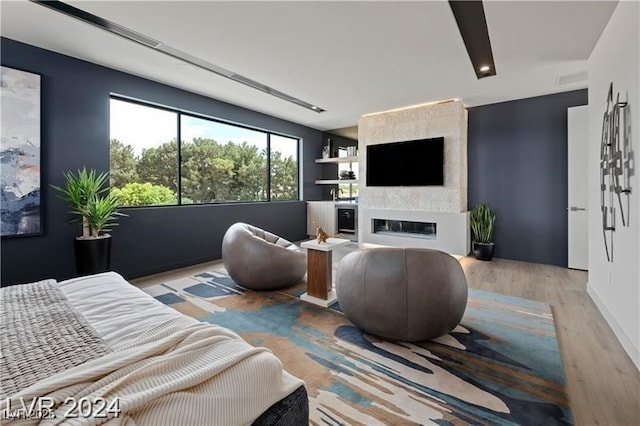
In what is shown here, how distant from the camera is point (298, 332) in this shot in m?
2.43

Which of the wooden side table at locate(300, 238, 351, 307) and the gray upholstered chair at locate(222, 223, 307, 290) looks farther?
the gray upholstered chair at locate(222, 223, 307, 290)

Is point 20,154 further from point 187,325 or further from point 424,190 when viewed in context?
point 424,190

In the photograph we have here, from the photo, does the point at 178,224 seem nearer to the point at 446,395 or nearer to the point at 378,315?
the point at 378,315

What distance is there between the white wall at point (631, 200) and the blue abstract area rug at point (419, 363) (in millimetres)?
467

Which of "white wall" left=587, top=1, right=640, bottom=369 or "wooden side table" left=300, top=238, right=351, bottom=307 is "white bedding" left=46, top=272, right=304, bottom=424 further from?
"white wall" left=587, top=1, right=640, bottom=369

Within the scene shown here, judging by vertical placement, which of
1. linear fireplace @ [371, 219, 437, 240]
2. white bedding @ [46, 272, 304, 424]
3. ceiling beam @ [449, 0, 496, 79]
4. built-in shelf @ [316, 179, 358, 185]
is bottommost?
white bedding @ [46, 272, 304, 424]

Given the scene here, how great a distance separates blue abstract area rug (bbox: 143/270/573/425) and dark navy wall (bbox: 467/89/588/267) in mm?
2217

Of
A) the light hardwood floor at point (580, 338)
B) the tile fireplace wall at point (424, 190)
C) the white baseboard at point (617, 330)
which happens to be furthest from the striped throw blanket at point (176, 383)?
the tile fireplace wall at point (424, 190)

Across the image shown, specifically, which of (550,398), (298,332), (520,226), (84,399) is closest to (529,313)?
(550,398)

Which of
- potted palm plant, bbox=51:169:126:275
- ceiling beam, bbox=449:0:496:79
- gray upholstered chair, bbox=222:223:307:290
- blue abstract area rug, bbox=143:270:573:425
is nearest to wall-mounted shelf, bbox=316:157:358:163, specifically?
ceiling beam, bbox=449:0:496:79

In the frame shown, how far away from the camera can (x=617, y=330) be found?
2.37m

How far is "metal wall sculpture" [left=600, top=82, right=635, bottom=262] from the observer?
2299 millimetres

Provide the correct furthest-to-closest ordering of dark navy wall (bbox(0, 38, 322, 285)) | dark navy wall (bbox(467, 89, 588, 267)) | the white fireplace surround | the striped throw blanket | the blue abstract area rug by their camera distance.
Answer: the white fireplace surround
dark navy wall (bbox(467, 89, 588, 267))
dark navy wall (bbox(0, 38, 322, 285))
the blue abstract area rug
the striped throw blanket

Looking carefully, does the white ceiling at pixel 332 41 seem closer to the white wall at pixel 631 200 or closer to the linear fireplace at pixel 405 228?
the white wall at pixel 631 200
